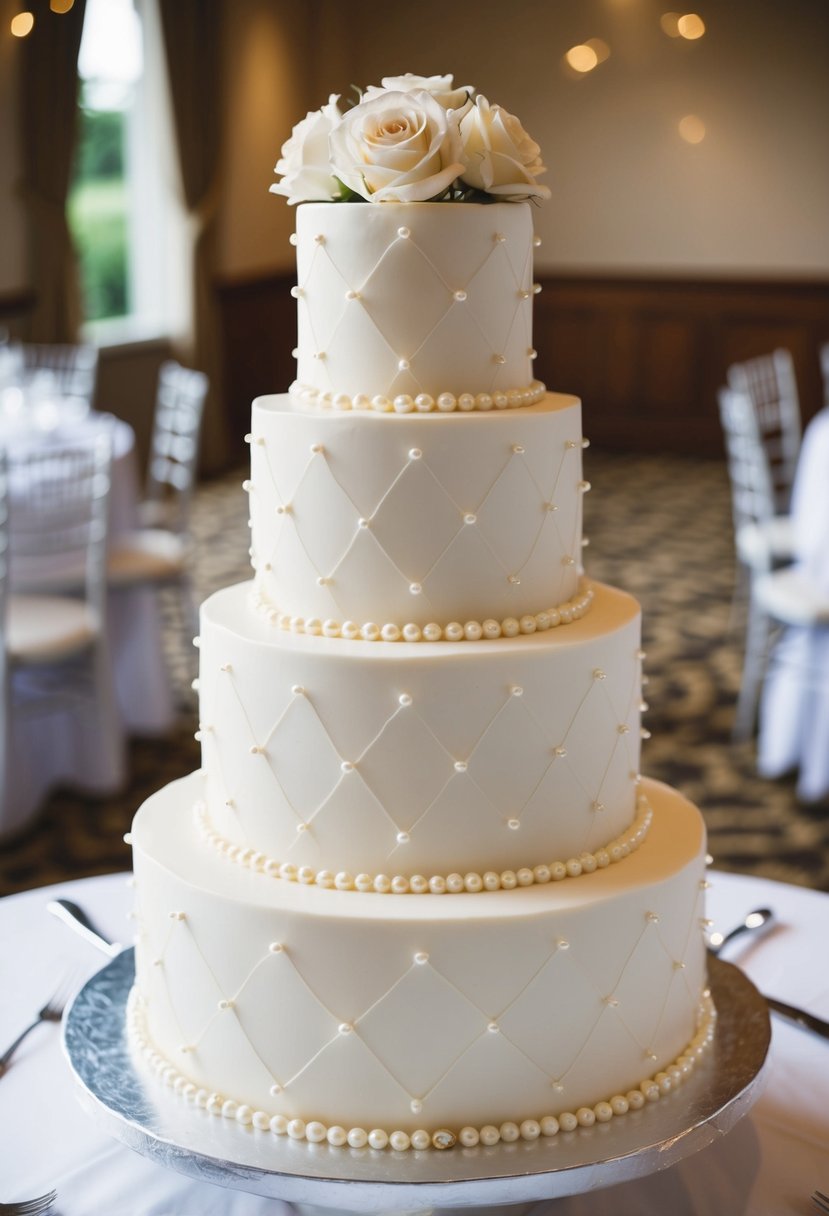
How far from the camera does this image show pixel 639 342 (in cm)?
1073

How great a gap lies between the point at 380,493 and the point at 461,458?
4.1 inches

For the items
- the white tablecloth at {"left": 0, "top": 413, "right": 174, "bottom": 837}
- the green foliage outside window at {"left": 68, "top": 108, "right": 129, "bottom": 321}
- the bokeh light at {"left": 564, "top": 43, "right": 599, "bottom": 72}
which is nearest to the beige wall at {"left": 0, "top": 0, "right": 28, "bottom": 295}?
the green foliage outside window at {"left": 68, "top": 108, "right": 129, "bottom": 321}

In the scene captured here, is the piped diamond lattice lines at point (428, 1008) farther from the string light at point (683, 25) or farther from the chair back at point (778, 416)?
the string light at point (683, 25)

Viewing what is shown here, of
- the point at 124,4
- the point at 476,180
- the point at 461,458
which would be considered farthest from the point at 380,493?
the point at 124,4

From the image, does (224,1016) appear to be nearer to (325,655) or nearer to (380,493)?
(325,655)

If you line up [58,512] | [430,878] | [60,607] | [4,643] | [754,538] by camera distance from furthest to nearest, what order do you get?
[754,538] < [60,607] < [58,512] < [4,643] < [430,878]

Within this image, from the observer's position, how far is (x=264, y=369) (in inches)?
415

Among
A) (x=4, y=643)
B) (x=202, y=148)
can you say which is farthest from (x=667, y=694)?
(x=202, y=148)

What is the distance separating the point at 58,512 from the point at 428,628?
3.08 m

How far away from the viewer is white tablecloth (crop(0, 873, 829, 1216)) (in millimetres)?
1521

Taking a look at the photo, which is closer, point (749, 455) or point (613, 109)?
point (749, 455)

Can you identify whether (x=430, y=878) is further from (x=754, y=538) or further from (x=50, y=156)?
(x=50, y=156)

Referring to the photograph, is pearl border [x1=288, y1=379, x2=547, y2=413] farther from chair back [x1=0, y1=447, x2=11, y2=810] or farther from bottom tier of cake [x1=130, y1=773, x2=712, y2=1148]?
chair back [x1=0, y1=447, x2=11, y2=810]

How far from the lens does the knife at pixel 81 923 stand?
193cm
